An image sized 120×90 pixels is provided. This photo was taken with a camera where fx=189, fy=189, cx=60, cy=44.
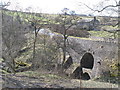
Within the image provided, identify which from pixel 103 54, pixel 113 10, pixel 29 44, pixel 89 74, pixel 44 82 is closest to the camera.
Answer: pixel 44 82

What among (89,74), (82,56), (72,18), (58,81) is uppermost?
(72,18)

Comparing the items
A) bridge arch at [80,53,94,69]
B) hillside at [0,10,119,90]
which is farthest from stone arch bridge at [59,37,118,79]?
hillside at [0,10,119,90]

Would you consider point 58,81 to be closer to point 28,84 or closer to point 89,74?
point 28,84

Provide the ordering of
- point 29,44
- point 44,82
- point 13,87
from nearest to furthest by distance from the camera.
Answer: point 13,87
point 44,82
point 29,44

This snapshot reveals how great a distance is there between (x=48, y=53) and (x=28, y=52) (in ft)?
14.9

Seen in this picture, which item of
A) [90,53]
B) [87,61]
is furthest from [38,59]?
[87,61]

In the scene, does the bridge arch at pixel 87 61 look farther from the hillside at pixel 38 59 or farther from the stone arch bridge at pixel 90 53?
the hillside at pixel 38 59

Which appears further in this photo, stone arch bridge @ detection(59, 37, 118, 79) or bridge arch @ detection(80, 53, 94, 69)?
bridge arch @ detection(80, 53, 94, 69)

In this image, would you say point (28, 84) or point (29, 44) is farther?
point (29, 44)

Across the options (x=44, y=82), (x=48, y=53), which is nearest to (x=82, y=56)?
(x=48, y=53)

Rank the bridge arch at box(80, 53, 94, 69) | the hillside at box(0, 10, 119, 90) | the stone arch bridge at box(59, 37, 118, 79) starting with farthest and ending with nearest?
the bridge arch at box(80, 53, 94, 69)
the stone arch bridge at box(59, 37, 118, 79)
the hillside at box(0, 10, 119, 90)

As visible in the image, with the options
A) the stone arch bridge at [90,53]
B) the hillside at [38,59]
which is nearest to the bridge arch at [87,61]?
the stone arch bridge at [90,53]

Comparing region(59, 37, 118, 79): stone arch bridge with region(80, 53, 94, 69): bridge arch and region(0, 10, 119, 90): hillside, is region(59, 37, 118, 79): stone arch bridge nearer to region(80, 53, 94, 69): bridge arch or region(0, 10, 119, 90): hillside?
region(80, 53, 94, 69): bridge arch

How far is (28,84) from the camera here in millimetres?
6379
